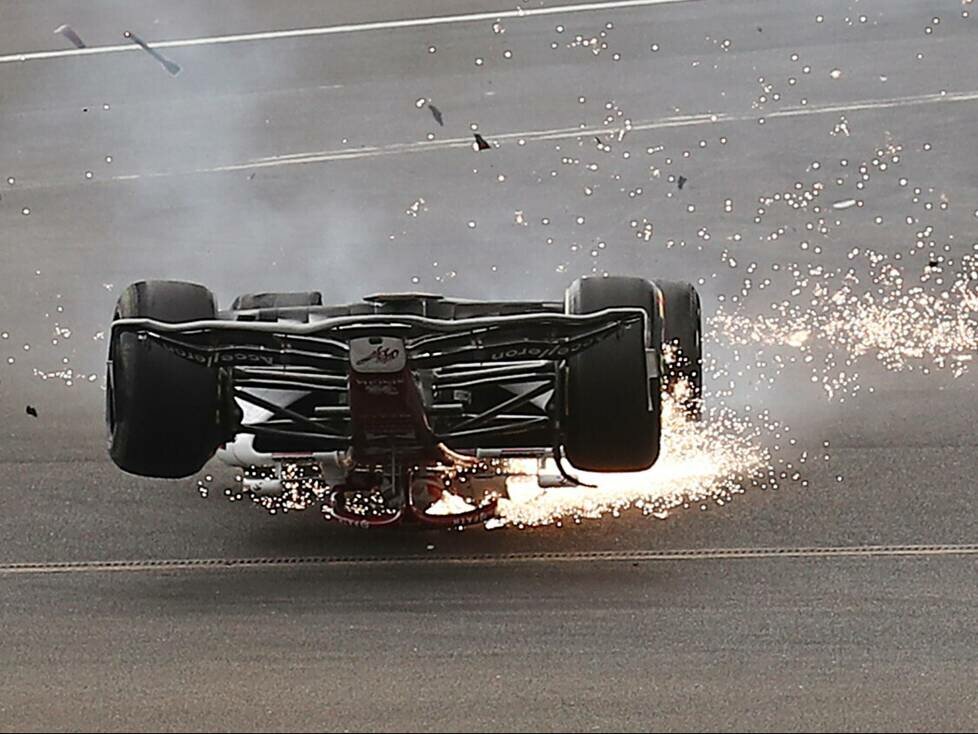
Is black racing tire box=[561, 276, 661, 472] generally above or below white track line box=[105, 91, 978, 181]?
below

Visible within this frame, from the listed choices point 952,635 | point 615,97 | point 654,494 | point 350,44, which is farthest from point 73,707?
point 350,44

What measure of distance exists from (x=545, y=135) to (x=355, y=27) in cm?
229

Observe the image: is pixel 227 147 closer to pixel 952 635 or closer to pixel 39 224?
pixel 39 224

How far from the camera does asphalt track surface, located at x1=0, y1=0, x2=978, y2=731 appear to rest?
18.9 ft

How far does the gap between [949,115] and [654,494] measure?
4.58 meters

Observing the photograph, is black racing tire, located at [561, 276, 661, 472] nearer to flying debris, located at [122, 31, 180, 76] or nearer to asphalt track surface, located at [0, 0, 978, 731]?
asphalt track surface, located at [0, 0, 978, 731]

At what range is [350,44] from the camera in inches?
470

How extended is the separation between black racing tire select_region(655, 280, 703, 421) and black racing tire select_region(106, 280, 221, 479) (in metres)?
1.91

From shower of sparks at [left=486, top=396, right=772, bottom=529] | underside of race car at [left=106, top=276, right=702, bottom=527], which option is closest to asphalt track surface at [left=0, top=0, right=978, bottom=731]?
shower of sparks at [left=486, top=396, right=772, bottom=529]

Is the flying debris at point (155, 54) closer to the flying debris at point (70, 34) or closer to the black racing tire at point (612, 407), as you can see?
the flying debris at point (70, 34)

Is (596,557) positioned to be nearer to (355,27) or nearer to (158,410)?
(158,410)

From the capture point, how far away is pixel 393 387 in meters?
5.84

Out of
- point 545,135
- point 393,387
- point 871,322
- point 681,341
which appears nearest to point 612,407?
point 393,387

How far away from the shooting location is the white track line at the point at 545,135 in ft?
34.2
